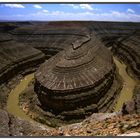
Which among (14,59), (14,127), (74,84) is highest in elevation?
(14,59)

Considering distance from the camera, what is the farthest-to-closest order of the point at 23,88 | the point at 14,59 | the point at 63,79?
the point at 14,59, the point at 23,88, the point at 63,79

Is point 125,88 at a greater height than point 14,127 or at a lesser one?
greater

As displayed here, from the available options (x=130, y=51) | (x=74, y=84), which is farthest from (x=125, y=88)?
(x=130, y=51)

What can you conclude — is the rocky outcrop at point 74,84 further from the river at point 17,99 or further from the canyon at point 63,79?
the river at point 17,99

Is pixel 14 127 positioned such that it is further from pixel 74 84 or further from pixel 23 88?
pixel 23 88

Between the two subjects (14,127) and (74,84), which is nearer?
(14,127)

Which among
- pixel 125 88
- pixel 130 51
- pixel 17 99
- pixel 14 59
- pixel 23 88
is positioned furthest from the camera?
pixel 130 51

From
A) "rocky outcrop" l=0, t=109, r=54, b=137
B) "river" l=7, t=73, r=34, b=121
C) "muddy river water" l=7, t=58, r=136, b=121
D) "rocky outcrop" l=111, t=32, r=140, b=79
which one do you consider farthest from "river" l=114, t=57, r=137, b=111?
"rocky outcrop" l=0, t=109, r=54, b=137

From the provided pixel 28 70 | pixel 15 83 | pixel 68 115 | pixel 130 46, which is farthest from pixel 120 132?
pixel 130 46
